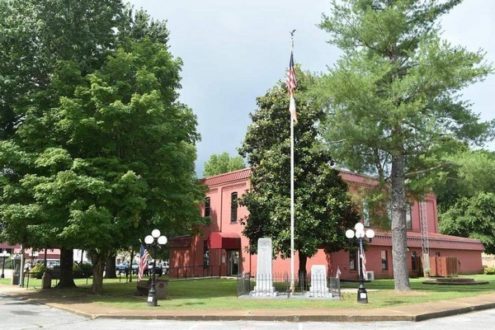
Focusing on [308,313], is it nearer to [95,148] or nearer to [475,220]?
[95,148]

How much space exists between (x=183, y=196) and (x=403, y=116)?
10975 millimetres

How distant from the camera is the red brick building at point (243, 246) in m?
38.0

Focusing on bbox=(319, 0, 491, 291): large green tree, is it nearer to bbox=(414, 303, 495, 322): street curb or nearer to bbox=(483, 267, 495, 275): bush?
bbox=(414, 303, 495, 322): street curb

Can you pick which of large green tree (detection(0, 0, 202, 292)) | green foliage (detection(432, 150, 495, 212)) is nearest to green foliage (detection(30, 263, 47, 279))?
large green tree (detection(0, 0, 202, 292))

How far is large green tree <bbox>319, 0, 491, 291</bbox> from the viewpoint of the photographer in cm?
2427

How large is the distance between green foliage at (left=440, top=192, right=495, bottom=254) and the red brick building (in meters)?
9.52

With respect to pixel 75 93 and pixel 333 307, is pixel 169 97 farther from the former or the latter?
pixel 333 307

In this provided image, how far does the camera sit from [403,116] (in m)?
24.1

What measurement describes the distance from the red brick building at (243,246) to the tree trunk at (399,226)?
7856 millimetres

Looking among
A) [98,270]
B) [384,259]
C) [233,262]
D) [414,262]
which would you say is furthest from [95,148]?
[414,262]

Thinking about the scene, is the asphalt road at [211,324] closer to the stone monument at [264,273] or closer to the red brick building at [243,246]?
the stone monument at [264,273]

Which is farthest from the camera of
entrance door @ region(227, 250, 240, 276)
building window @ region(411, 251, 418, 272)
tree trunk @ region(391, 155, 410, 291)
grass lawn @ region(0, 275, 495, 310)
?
building window @ region(411, 251, 418, 272)

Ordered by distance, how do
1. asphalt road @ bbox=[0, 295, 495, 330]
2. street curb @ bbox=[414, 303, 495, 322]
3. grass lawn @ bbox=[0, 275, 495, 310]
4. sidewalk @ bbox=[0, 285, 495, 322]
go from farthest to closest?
grass lawn @ bbox=[0, 275, 495, 310] < street curb @ bbox=[414, 303, 495, 322] < sidewalk @ bbox=[0, 285, 495, 322] < asphalt road @ bbox=[0, 295, 495, 330]

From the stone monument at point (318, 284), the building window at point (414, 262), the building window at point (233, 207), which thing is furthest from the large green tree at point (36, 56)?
the building window at point (414, 262)
